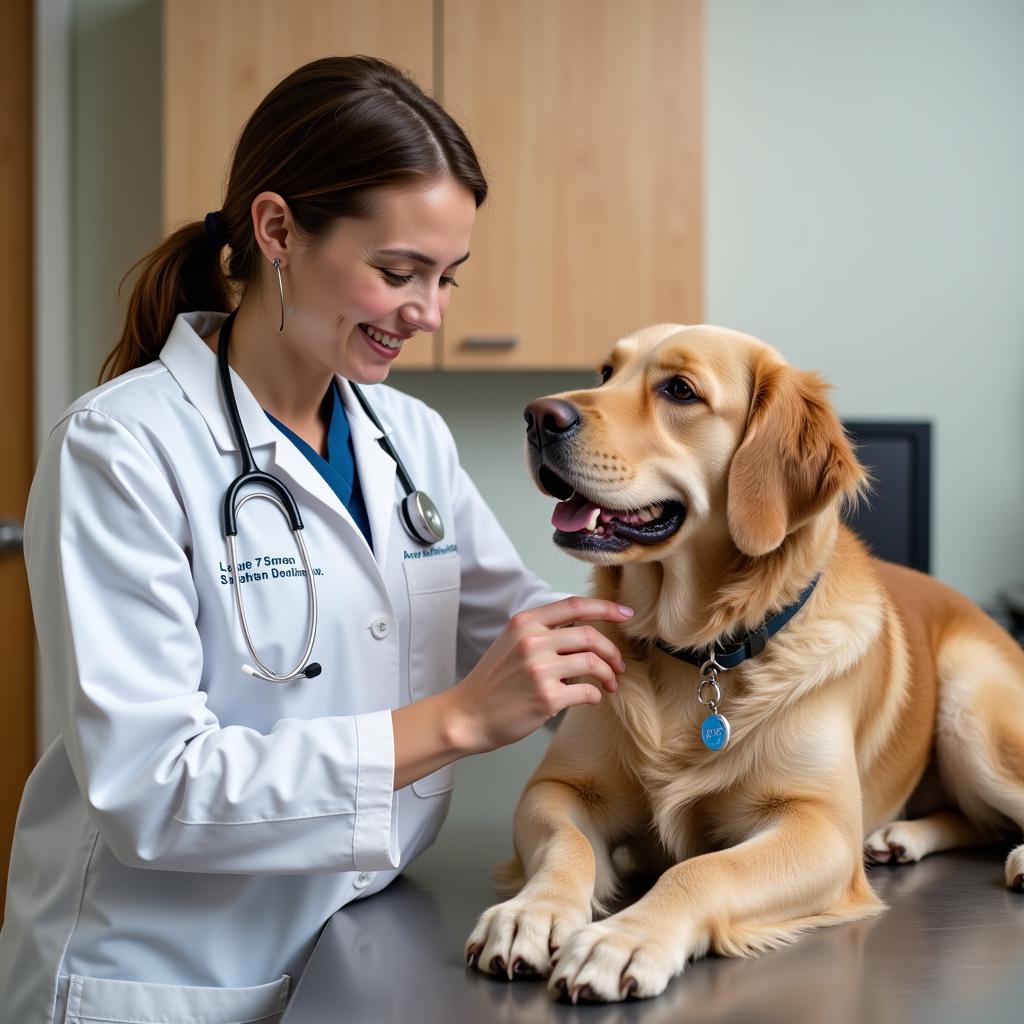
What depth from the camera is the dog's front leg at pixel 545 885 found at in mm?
997

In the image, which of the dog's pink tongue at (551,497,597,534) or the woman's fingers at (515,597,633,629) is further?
the dog's pink tongue at (551,497,597,534)

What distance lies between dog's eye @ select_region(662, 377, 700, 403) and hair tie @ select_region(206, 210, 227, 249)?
60cm

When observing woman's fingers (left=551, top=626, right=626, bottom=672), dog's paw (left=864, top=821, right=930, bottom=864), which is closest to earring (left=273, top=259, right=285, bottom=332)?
woman's fingers (left=551, top=626, right=626, bottom=672)

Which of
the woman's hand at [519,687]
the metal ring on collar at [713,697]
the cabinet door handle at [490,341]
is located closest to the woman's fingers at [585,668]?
the woman's hand at [519,687]

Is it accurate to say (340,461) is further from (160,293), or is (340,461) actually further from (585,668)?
(585,668)

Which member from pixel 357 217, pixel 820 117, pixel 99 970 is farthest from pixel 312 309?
pixel 820 117

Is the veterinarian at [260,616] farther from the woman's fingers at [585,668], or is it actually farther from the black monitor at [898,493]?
the black monitor at [898,493]

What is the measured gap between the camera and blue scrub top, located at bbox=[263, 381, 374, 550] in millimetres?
1423

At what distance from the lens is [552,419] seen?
127 cm

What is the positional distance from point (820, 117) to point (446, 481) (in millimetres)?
2036

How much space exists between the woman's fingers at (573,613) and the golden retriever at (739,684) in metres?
0.06

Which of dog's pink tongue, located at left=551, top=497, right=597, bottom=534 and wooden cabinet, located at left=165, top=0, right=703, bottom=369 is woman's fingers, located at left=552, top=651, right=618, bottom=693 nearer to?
dog's pink tongue, located at left=551, top=497, right=597, bottom=534

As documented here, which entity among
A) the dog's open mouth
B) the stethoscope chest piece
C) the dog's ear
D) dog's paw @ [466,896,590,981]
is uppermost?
the dog's ear

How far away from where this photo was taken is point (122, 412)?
4.09ft
